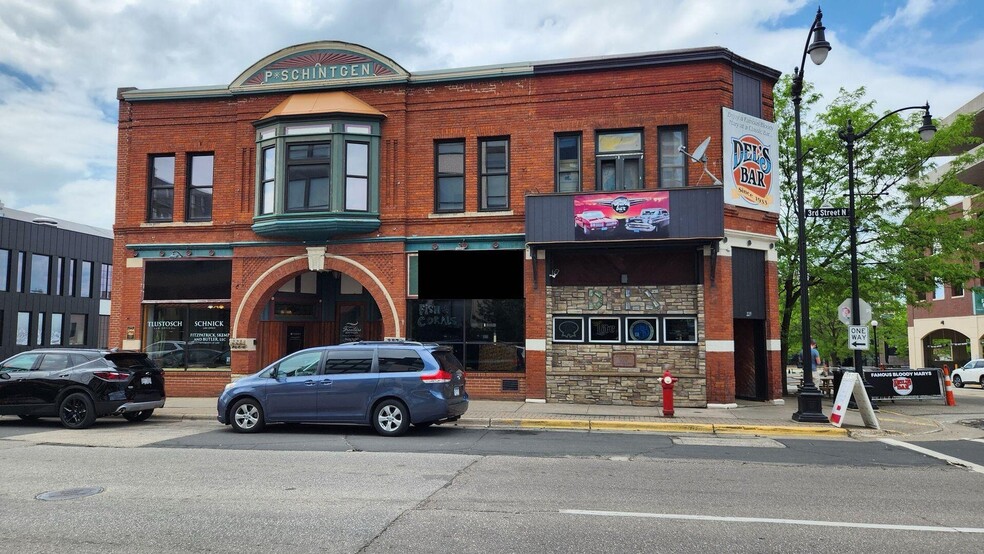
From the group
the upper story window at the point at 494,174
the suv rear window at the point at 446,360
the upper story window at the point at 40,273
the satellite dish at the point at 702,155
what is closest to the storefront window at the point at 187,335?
the upper story window at the point at 494,174

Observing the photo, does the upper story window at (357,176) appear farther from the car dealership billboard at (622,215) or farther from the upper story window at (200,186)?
the car dealership billboard at (622,215)

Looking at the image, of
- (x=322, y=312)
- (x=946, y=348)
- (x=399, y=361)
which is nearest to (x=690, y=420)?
(x=399, y=361)

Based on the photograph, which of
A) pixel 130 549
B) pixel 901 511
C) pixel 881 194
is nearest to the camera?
pixel 130 549

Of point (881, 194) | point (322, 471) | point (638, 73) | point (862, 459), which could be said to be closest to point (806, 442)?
point (862, 459)

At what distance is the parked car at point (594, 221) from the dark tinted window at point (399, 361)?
5.93 m

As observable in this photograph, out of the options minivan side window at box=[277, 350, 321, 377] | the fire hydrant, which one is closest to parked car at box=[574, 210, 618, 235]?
the fire hydrant

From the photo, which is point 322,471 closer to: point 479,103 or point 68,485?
point 68,485

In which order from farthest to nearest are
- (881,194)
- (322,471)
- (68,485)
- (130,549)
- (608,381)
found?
(881,194), (608,381), (322,471), (68,485), (130,549)

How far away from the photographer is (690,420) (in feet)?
46.0

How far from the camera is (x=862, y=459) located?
33.8ft

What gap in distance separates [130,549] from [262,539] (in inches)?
40.4

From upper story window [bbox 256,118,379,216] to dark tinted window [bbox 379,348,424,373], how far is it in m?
6.53

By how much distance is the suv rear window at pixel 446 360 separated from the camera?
1234 centimetres

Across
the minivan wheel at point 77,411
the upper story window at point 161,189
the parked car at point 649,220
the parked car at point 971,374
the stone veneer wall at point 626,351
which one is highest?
the upper story window at point 161,189
